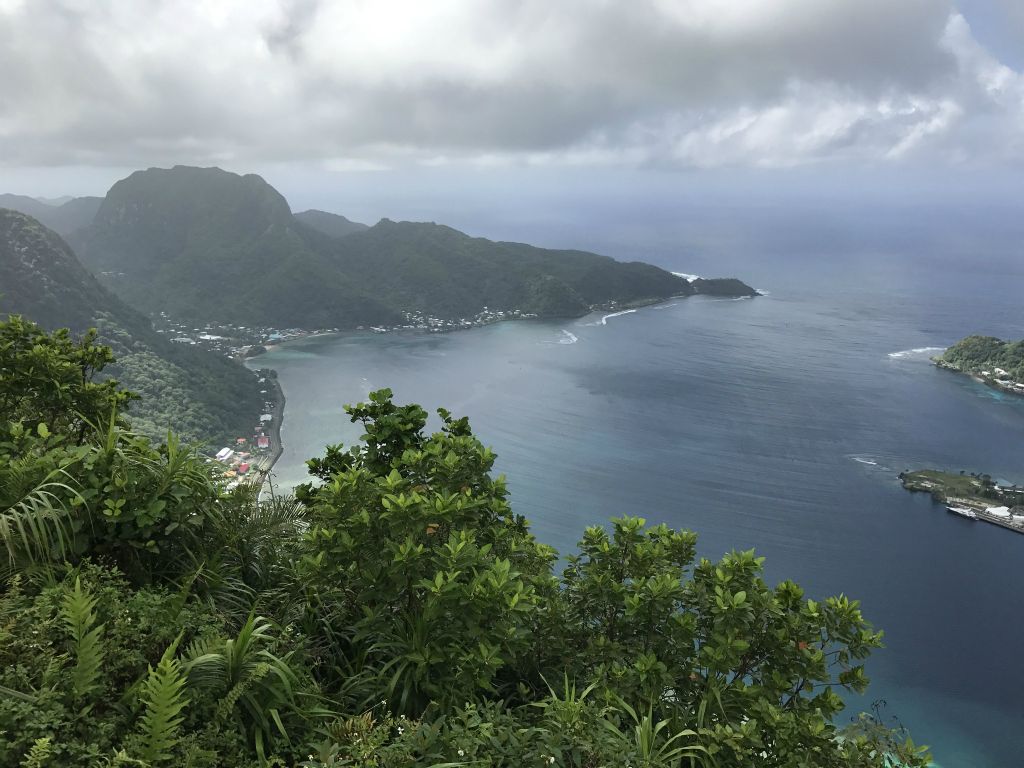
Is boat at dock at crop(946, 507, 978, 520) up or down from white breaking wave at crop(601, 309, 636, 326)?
down

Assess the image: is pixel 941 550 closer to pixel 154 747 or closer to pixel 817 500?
pixel 817 500

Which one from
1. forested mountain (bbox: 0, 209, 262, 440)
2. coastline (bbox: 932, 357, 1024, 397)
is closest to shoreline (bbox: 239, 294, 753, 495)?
A: forested mountain (bbox: 0, 209, 262, 440)

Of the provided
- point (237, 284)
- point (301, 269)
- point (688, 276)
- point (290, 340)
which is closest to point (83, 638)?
point (290, 340)

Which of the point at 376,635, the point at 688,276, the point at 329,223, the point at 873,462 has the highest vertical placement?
the point at 329,223

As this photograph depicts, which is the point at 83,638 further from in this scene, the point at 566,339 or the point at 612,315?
the point at 612,315

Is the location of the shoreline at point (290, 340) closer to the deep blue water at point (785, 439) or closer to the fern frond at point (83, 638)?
the deep blue water at point (785, 439)

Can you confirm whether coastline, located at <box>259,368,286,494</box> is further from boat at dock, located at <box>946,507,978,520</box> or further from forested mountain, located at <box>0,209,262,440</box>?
boat at dock, located at <box>946,507,978,520</box>
